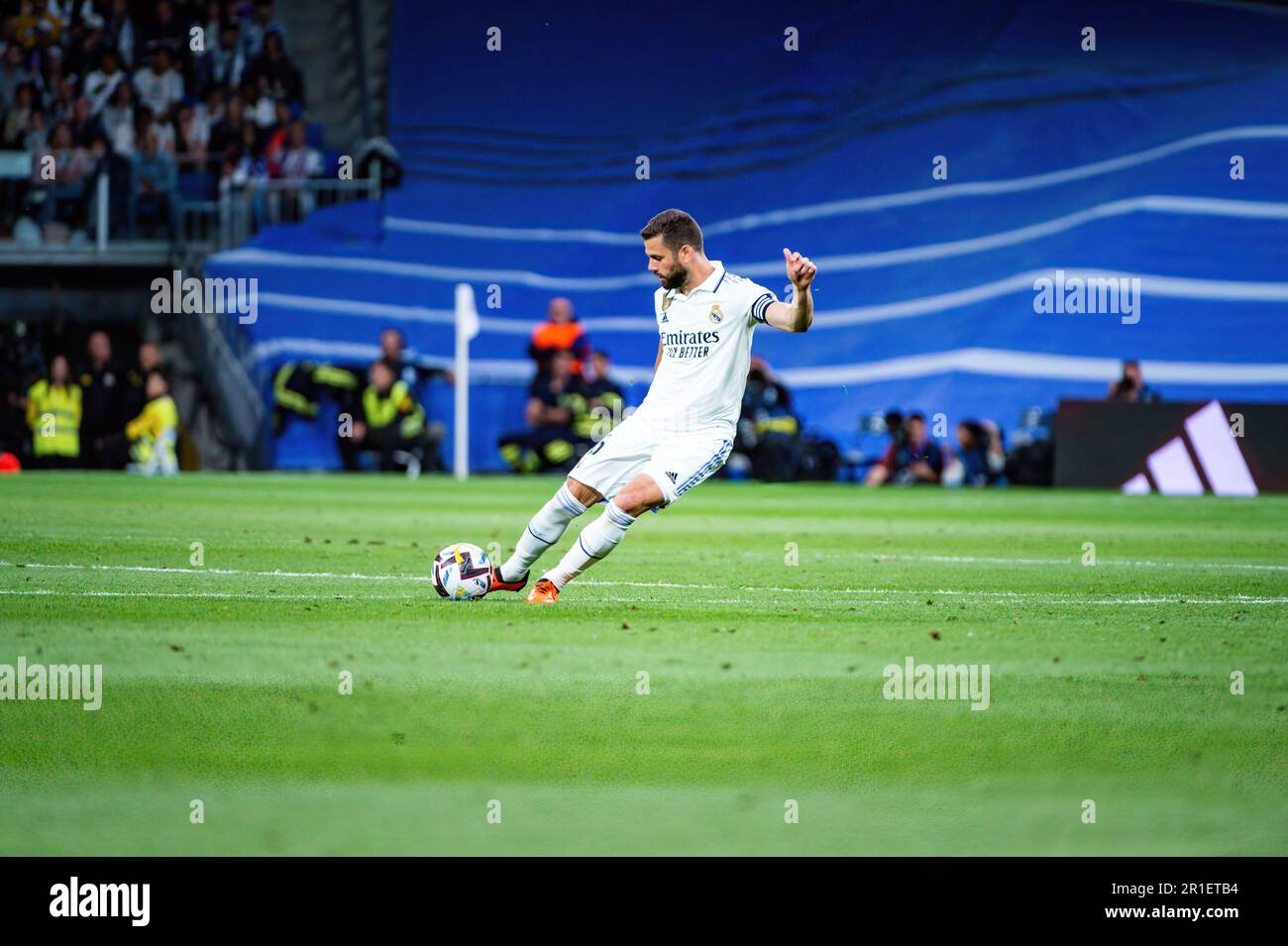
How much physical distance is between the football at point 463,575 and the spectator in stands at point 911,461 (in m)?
14.5

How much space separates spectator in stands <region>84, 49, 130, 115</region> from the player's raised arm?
2025 centimetres

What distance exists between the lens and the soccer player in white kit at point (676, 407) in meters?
8.55

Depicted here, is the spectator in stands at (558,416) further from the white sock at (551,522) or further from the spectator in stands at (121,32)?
the white sock at (551,522)

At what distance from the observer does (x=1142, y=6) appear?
2733cm

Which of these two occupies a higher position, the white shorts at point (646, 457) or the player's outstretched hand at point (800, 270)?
the player's outstretched hand at point (800, 270)

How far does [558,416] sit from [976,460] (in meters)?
5.44

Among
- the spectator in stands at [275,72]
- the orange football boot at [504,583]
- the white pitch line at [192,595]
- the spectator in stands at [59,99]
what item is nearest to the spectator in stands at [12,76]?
the spectator in stands at [59,99]

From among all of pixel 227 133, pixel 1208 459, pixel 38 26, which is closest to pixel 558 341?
pixel 227 133

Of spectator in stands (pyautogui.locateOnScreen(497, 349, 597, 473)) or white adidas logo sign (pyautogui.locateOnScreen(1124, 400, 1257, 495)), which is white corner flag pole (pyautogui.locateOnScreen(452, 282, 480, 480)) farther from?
white adidas logo sign (pyautogui.locateOnScreen(1124, 400, 1257, 495))

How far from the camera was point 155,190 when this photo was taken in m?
24.7

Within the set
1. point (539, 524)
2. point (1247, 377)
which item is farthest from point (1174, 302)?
point (539, 524)

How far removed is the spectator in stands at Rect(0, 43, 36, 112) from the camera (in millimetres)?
26609

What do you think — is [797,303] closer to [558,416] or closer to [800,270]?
[800,270]

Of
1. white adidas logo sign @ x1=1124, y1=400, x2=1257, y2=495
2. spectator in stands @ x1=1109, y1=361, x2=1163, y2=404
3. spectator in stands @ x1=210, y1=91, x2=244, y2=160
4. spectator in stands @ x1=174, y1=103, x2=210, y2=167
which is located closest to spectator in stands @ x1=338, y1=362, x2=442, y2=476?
spectator in stands @ x1=210, y1=91, x2=244, y2=160
